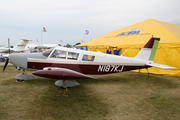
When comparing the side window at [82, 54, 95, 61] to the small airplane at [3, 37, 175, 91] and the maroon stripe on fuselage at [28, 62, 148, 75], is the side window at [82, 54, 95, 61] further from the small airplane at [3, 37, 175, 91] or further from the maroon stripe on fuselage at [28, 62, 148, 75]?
the maroon stripe on fuselage at [28, 62, 148, 75]

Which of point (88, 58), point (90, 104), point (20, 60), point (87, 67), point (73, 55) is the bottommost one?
point (90, 104)

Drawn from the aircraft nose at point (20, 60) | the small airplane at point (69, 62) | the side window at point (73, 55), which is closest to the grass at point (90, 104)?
the small airplane at point (69, 62)

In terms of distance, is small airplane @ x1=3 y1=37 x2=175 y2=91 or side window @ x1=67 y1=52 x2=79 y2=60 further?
side window @ x1=67 y1=52 x2=79 y2=60

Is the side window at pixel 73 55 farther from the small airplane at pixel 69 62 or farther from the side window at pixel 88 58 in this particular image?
the side window at pixel 88 58

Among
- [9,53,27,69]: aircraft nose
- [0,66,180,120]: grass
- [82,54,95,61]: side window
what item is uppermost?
[82,54,95,61]: side window

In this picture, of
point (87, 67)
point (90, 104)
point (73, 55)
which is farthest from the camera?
point (87, 67)

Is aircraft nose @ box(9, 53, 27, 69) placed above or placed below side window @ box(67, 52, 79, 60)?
below

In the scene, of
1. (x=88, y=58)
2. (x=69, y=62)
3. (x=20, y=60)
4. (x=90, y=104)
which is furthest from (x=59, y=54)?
(x=90, y=104)

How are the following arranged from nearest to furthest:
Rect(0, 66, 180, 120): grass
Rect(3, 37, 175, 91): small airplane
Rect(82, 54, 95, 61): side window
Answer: Rect(0, 66, 180, 120): grass < Rect(3, 37, 175, 91): small airplane < Rect(82, 54, 95, 61): side window

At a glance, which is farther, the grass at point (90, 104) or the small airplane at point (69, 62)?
the small airplane at point (69, 62)

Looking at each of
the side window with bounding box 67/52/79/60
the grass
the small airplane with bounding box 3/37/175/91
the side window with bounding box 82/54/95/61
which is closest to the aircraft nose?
the small airplane with bounding box 3/37/175/91

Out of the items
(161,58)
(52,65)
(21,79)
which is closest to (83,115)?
(52,65)

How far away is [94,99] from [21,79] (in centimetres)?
424

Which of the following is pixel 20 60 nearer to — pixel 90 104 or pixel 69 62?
pixel 69 62
